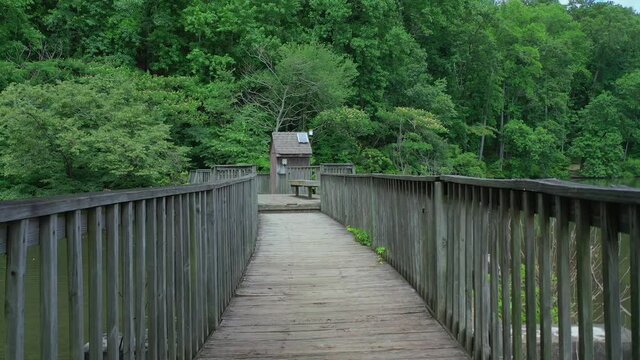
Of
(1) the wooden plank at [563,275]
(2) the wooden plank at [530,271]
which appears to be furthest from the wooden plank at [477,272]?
(1) the wooden plank at [563,275]

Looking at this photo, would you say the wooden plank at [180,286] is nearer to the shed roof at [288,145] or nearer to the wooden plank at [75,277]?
the wooden plank at [75,277]

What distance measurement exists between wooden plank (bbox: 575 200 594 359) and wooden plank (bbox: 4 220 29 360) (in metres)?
1.94

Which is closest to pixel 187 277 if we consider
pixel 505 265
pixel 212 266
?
pixel 212 266

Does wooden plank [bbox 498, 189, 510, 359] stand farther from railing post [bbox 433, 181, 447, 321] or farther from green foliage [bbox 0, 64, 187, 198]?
green foliage [bbox 0, 64, 187, 198]

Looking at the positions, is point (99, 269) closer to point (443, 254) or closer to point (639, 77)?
point (443, 254)

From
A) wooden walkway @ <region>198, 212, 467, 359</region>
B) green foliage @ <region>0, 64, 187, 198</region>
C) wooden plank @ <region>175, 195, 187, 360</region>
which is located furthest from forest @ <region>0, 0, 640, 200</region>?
wooden plank @ <region>175, 195, 187, 360</region>

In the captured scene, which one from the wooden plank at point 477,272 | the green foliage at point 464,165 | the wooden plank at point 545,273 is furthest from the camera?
the green foliage at point 464,165

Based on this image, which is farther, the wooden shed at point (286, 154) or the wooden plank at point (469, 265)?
the wooden shed at point (286, 154)

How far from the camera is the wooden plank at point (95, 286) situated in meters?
2.12

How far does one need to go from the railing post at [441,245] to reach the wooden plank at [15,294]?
3322 mm

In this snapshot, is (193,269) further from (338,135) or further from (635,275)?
(338,135)

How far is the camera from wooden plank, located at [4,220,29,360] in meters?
1.56

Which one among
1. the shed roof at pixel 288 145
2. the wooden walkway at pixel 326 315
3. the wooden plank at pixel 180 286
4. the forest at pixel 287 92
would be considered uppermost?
the forest at pixel 287 92

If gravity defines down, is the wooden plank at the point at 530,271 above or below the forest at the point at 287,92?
below
